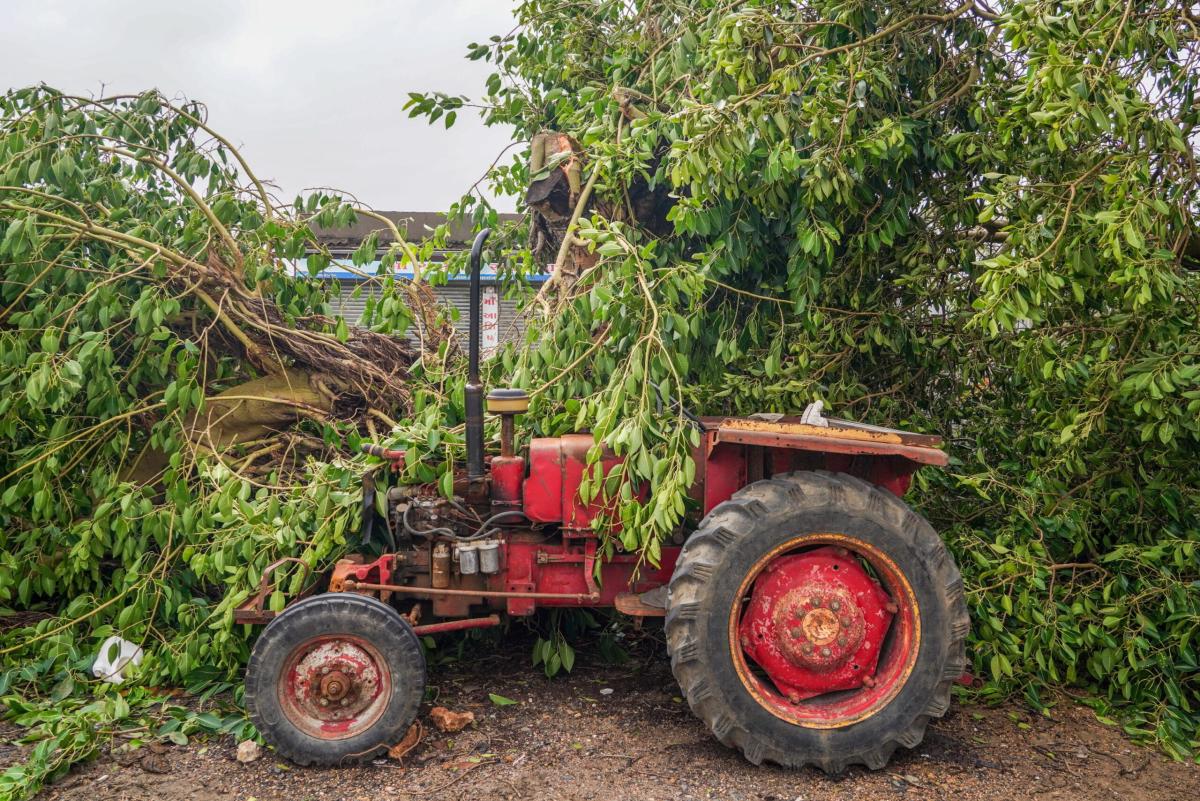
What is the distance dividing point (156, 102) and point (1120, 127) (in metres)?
4.71

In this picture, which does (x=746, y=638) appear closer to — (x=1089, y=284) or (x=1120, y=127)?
(x=1089, y=284)

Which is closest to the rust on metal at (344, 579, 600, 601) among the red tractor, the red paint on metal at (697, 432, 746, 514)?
the red tractor

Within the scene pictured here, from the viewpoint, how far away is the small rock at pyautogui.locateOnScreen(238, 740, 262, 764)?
128 inches

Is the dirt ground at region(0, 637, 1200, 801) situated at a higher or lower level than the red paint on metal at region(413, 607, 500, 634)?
lower

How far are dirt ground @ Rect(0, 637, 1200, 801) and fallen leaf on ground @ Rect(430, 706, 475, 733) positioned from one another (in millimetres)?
34

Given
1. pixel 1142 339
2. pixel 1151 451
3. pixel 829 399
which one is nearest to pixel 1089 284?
pixel 1142 339

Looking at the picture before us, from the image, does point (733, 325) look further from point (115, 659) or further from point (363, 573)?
point (115, 659)

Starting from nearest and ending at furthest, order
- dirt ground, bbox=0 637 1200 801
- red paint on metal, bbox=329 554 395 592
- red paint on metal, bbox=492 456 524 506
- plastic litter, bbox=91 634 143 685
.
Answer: dirt ground, bbox=0 637 1200 801
red paint on metal, bbox=329 554 395 592
red paint on metal, bbox=492 456 524 506
plastic litter, bbox=91 634 143 685

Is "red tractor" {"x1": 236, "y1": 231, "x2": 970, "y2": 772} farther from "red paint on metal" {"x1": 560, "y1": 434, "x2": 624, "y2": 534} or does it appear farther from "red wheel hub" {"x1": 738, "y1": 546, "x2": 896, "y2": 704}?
"red paint on metal" {"x1": 560, "y1": 434, "x2": 624, "y2": 534}

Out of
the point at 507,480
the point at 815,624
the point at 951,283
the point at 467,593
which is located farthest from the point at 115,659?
the point at 951,283

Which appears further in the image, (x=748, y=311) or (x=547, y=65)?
(x=547, y=65)

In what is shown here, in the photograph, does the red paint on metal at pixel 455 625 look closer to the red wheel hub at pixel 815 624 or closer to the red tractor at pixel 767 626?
the red tractor at pixel 767 626

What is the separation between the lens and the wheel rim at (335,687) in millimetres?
3215

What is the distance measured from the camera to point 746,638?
3.32m
